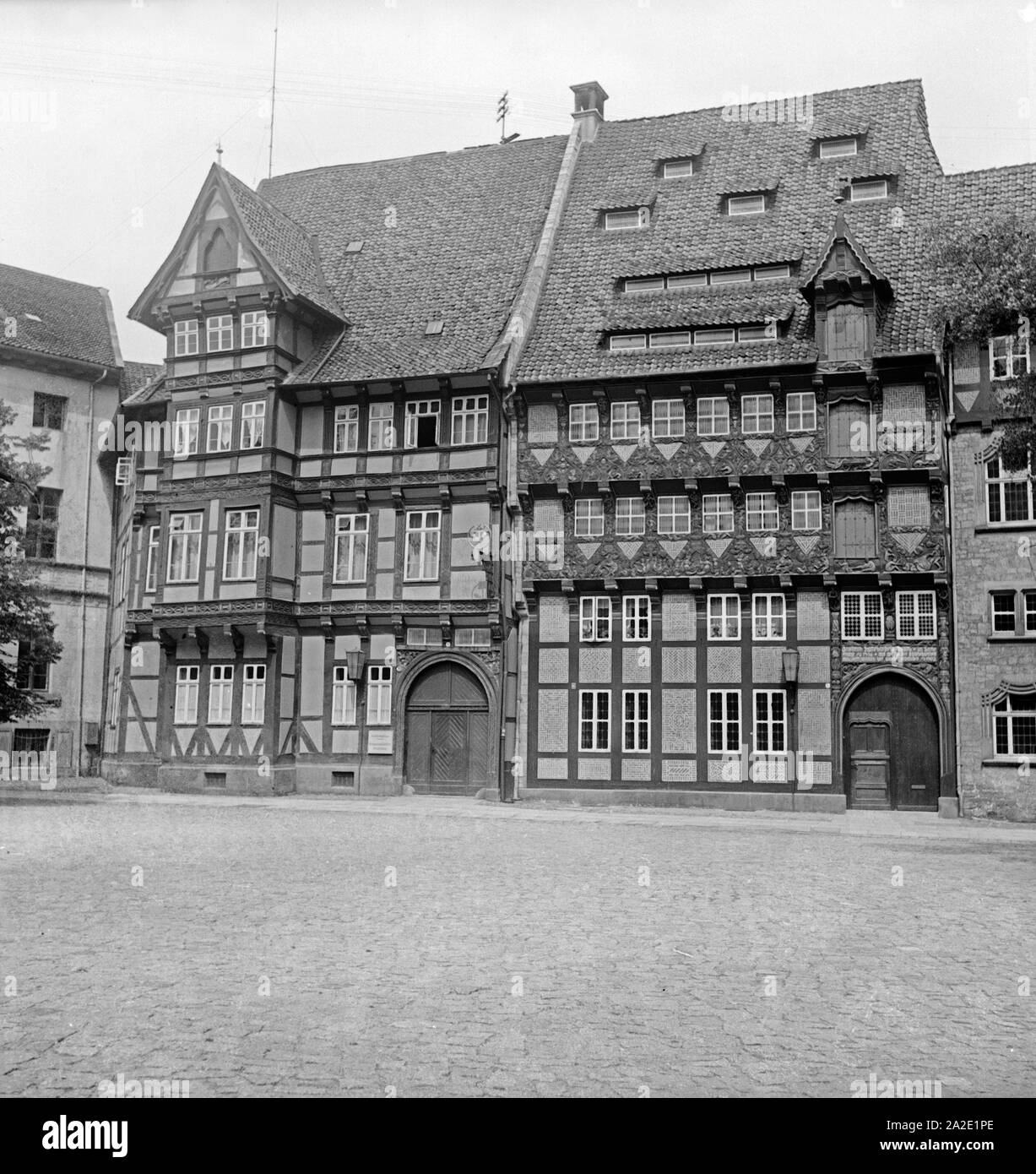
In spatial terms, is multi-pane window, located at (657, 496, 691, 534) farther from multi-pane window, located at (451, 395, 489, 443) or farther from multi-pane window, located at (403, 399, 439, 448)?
multi-pane window, located at (403, 399, 439, 448)

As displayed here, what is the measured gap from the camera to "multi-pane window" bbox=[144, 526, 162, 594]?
36000 mm

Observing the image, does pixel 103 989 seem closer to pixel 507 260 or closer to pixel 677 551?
pixel 677 551

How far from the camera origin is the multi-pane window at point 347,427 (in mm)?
34344

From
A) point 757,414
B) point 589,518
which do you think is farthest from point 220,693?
point 757,414

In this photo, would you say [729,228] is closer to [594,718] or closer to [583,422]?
[583,422]

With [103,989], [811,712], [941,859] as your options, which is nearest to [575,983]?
[103,989]

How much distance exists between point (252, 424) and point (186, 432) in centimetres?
214

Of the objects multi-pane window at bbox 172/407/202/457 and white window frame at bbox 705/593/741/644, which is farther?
multi-pane window at bbox 172/407/202/457

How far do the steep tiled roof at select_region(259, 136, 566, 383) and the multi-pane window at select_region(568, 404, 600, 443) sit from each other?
2.56 meters

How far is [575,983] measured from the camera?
Result: 28.9ft

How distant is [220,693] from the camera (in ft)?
112

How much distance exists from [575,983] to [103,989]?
9.87 ft

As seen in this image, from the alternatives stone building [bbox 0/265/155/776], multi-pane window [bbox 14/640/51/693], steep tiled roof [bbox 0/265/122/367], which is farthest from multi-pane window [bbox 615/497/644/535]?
steep tiled roof [bbox 0/265/122/367]

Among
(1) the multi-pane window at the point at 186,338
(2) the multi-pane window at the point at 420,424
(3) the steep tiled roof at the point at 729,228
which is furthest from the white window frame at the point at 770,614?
(1) the multi-pane window at the point at 186,338
